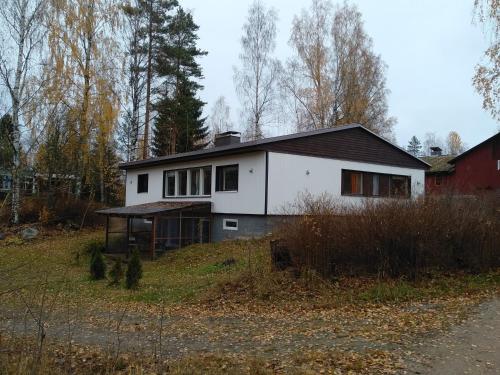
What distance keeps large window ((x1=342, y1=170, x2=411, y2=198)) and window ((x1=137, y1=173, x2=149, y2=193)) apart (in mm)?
11693

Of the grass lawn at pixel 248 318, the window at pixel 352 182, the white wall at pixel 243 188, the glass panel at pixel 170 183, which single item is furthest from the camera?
the glass panel at pixel 170 183

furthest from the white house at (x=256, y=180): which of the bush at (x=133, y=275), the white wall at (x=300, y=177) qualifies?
the bush at (x=133, y=275)

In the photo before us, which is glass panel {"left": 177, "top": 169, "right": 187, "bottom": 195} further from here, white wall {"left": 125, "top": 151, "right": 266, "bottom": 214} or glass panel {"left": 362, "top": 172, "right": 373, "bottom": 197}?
glass panel {"left": 362, "top": 172, "right": 373, "bottom": 197}

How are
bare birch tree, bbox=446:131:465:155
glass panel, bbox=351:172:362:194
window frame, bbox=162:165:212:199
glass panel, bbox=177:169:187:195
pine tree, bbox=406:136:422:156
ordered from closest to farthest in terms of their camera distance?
glass panel, bbox=351:172:362:194 < window frame, bbox=162:165:212:199 < glass panel, bbox=177:169:187:195 < bare birch tree, bbox=446:131:465:155 < pine tree, bbox=406:136:422:156

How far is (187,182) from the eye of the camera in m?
22.7

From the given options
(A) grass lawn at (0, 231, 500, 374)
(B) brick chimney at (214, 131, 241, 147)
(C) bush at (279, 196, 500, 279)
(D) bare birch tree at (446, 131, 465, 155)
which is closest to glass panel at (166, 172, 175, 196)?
(B) brick chimney at (214, 131, 241, 147)

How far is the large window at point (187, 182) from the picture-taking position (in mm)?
21747

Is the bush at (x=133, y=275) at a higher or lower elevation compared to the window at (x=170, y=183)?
lower

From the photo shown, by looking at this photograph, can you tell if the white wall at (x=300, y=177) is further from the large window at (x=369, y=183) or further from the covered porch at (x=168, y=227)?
the covered porch at (x=168, y=227)

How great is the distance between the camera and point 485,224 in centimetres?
1062

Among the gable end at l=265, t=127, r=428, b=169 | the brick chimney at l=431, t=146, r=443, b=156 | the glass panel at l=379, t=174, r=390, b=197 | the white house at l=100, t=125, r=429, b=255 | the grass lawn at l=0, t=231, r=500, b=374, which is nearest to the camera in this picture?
the grass lawn at l=0, t=231, r=500, b=374

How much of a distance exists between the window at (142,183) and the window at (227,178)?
7.20 m

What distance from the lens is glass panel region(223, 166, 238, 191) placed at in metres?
19.9

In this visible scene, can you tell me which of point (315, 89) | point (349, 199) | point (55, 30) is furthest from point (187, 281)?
point (315, 89)
